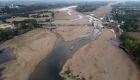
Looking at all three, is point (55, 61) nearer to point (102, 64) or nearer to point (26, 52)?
point (26, 52)

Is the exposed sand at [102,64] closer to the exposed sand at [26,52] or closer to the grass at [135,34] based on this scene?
the exposed sand at [26,52]

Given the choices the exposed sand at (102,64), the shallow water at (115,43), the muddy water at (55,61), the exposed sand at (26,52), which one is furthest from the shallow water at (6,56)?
the shallow water at (115,43)

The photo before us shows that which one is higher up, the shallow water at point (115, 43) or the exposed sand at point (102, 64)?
the shallow water at point (115, 43)

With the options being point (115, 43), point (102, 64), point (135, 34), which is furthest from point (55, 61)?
point (135, 34)

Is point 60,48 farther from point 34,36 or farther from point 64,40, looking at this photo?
point 34,36

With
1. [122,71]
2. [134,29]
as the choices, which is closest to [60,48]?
[122,71]

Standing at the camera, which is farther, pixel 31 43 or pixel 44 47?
pixel 31 43

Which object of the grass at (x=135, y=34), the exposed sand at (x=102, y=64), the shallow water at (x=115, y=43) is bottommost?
the exposed sand at (x=102, y=64)
